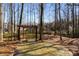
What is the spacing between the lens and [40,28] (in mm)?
1987

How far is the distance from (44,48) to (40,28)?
0.67 feet

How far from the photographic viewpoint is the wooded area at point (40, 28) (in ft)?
6.47

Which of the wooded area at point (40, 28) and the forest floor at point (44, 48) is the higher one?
the wooded area at point (40, 28)

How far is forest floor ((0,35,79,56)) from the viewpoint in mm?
1970

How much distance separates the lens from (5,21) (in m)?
1.97

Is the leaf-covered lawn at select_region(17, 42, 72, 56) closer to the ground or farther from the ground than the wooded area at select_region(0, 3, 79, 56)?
closer to the ground

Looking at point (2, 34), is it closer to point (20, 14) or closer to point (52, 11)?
point (20, 14)

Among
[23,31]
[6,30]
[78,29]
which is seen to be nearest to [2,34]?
[6,30]

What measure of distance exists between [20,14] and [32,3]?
0.54 feet

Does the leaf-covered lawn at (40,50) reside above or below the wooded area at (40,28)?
below

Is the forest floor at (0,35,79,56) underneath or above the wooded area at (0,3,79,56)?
underneath

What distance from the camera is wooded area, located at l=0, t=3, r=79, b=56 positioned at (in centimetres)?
197

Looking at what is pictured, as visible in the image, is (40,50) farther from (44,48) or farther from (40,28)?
(40,28)

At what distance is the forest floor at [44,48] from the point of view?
197 centimetres
